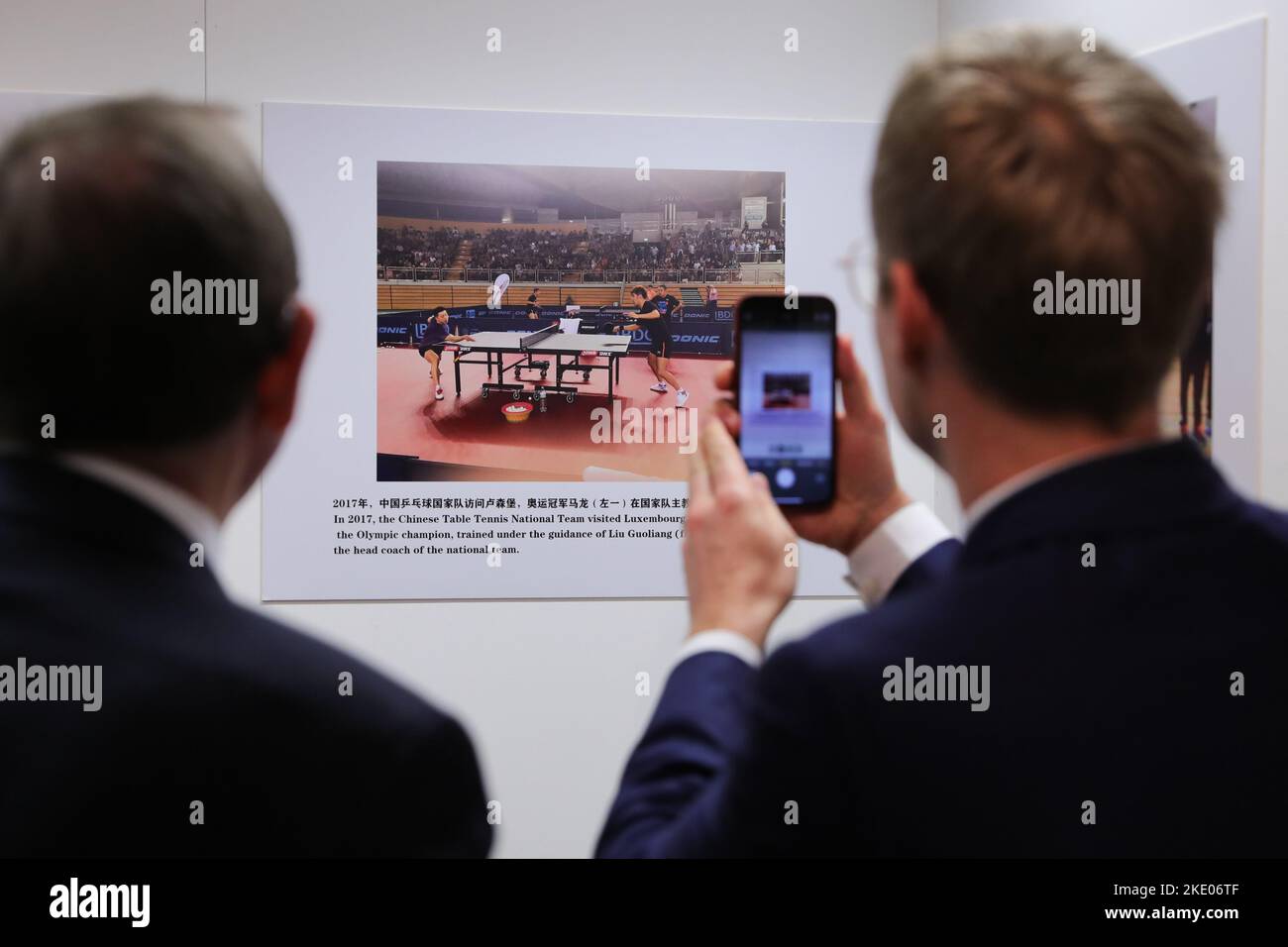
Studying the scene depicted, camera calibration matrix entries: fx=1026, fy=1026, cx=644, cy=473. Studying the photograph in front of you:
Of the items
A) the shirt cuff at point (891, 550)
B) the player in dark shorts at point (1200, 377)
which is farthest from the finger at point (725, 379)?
the player in dark shorts at point (1200, 377)

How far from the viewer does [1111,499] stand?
537 mm

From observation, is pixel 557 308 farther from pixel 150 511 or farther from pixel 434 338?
pixel 150 511

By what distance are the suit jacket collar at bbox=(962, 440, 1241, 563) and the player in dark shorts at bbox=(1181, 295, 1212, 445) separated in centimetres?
114

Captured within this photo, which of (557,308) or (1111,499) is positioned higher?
(557,308)

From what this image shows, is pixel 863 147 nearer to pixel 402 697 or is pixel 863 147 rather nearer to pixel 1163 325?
pixel 1163 325

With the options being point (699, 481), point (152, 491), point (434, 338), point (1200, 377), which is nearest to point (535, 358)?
point (434, 338)

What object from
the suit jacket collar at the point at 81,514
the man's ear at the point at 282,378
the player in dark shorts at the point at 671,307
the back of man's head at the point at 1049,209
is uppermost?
the player in dark shorts at the point at 671,307

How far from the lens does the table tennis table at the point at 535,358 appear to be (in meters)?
2.29

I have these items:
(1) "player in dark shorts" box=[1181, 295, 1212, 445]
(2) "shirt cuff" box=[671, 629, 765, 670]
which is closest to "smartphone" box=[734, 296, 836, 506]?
(2) "shirt cuff" box=[671, 629, 765, 670]

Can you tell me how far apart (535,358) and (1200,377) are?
52.0 inches

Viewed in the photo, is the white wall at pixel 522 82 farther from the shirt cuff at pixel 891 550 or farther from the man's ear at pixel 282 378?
the man's ear at pixel 282 378

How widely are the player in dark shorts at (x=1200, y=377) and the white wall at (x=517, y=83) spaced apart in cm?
98

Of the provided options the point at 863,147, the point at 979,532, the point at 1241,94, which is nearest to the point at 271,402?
the point at 979,532

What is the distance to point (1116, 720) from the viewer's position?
539mm
